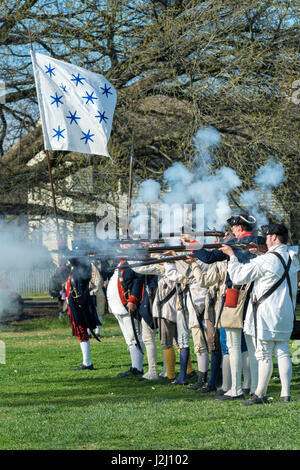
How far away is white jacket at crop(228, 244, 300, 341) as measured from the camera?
7.31 metres

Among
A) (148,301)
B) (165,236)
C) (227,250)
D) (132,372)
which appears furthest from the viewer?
(132,372)

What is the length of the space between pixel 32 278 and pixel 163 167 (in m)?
14.4

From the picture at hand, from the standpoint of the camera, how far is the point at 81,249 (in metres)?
8.16

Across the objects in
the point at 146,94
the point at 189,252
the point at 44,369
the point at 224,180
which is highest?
the point at 146,94

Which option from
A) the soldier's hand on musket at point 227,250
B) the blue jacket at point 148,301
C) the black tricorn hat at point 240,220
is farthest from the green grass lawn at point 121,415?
the black tricorn hat at point 240,220

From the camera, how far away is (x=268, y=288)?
24.2ft

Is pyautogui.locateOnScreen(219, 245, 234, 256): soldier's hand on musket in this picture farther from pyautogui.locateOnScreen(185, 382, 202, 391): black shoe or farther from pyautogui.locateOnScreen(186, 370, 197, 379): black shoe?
pyautogui.locateOnScreen(186, 370, 197, 379): black shoe

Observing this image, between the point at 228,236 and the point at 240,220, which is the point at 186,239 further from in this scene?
the point at 240,220

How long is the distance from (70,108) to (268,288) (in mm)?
4068

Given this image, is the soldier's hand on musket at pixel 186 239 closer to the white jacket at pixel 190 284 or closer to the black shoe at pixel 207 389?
the white jacket at pixel 190 284

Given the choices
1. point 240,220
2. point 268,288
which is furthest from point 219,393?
point 240,220

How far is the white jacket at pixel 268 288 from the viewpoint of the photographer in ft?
24.0
